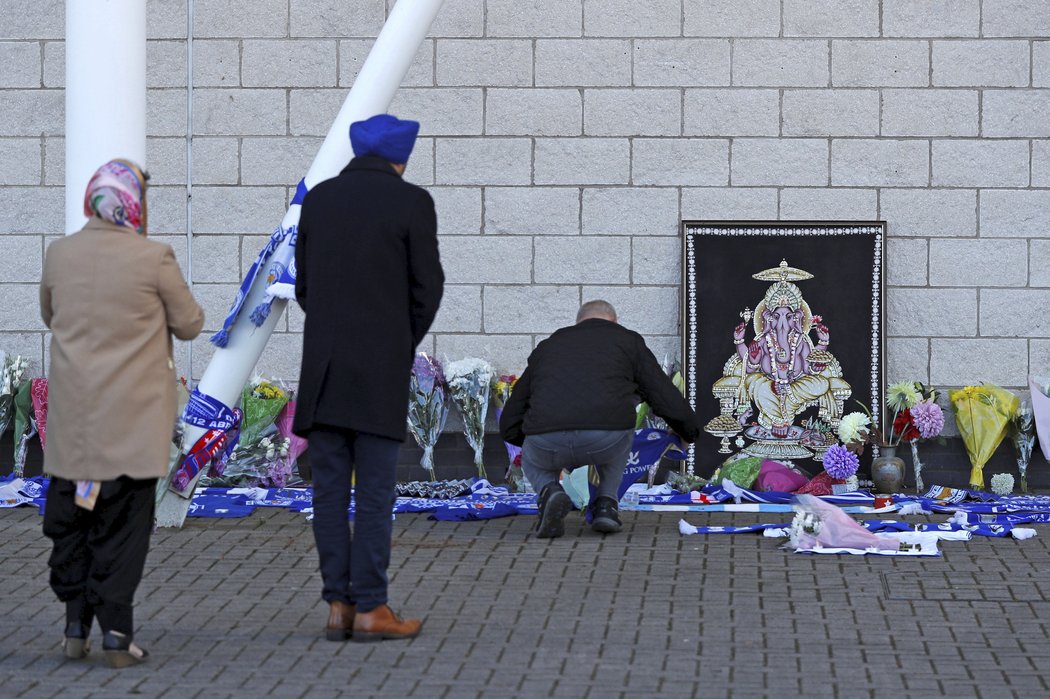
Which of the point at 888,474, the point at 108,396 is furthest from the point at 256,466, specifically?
the point at 108,396

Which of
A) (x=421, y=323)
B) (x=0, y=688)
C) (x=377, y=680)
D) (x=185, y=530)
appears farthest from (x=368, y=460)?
(x=185, y=530)

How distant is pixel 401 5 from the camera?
7.89 metres

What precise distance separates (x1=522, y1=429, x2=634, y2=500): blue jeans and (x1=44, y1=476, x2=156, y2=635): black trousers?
10.1ft

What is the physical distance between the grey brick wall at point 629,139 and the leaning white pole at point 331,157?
6.53 feet

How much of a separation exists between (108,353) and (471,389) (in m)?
4.62

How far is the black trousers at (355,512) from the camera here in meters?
5.53

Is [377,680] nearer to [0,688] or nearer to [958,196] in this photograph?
[0,688]

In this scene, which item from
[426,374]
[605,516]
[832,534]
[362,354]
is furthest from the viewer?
[426,374]

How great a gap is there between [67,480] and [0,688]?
672mm

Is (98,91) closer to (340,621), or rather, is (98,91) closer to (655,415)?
(340,621)

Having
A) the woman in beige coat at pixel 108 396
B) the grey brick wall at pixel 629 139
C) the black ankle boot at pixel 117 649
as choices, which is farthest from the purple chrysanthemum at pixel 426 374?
the black ankle boot at pixel 117 649

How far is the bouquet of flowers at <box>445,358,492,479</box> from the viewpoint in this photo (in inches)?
378

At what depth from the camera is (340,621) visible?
5.56 meters

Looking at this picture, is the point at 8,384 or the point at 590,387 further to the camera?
the point at 8,384
